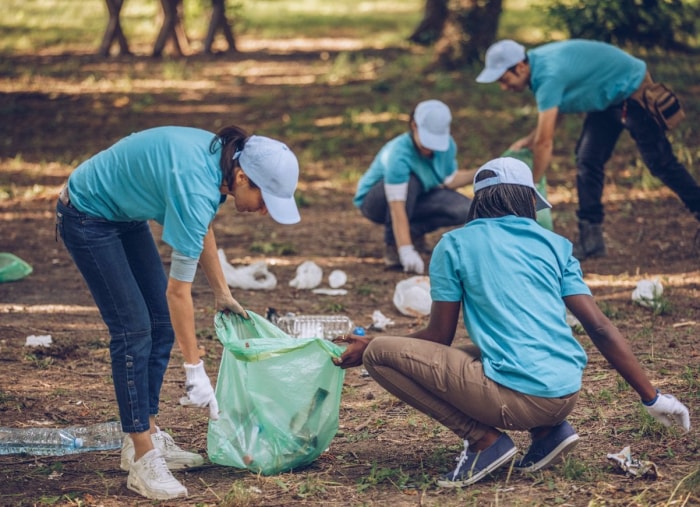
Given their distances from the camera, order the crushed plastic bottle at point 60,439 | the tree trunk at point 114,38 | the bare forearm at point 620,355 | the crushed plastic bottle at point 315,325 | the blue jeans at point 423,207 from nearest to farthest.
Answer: the bare forearm at point 620,355 < the crushed plastic bottle at point 60,439 < the crushed plastic bottle at point 315,325 < the blue jeans at point 423,207 < the tree trunk at point 114,38

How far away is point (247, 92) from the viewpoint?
1247cm

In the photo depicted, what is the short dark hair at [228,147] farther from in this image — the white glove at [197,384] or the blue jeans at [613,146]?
the blue jeans at [613,146]

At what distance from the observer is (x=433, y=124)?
6102mm

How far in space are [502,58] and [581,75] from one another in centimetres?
52

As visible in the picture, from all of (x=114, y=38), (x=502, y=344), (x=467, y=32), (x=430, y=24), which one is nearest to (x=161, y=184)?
(x=502, y=344)

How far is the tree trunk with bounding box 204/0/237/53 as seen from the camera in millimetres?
15391

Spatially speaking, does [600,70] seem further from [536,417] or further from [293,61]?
[293,61]

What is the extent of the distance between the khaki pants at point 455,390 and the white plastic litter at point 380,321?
201 centimetres

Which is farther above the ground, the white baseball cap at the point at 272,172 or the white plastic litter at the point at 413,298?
the white baseball cap at the point at 272,172

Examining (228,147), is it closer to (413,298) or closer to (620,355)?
(620,355)

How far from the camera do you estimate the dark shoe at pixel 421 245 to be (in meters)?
6.78

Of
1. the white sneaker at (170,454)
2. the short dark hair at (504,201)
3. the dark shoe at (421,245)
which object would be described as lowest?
the dark shoe at (421,245)

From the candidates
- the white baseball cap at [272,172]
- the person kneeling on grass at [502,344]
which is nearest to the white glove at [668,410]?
the person kneeling on grass at [502,344]

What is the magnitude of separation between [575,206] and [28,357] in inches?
183
